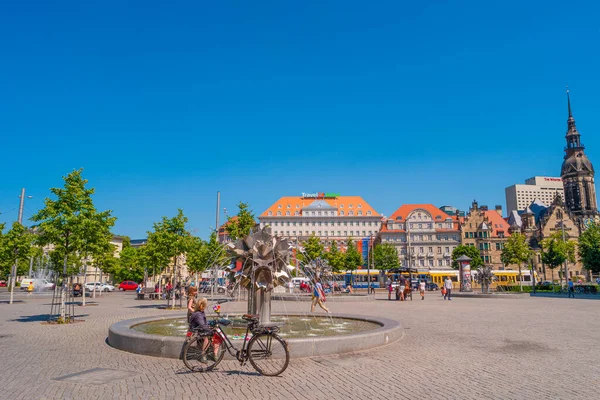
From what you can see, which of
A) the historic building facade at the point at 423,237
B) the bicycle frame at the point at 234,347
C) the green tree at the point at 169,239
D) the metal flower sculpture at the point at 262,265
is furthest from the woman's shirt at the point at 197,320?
the historic building facade at the point at 423,237

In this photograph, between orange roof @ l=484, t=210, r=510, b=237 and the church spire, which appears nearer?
orange roof @ l=484, t=210, r=510, b=237

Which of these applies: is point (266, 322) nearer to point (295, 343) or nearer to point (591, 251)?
point (295, 343)

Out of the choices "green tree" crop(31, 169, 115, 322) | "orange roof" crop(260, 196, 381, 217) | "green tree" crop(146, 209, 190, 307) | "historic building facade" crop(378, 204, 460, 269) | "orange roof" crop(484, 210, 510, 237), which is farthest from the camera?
"orange roof" crop(260, 196, 381, 217)

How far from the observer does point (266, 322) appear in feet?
45.2

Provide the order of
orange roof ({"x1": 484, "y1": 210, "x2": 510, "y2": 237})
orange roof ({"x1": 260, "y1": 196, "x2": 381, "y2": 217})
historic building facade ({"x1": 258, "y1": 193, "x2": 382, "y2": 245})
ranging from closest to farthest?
orange roof ({"x1": 484, "y1": 210, "x2": 510, "y2": 237}) < historic building facade ({"x1": 258, "y1": 193, "x2": 382, "y2": 245}) < orange roof ({"x1": 260, "y1": 196, "x2": 381, "y2": 217})

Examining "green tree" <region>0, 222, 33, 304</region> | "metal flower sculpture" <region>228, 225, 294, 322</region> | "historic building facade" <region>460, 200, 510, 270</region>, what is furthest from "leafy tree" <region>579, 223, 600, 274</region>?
"green tree" <region>0, 222, 33, 304</region>

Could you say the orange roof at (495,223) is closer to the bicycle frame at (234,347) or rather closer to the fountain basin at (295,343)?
the fountain basin at (295,343)

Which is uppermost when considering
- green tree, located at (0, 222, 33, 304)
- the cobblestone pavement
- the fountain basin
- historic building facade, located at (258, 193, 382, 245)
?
historic building facade, located at (258, 193, 382, 245)

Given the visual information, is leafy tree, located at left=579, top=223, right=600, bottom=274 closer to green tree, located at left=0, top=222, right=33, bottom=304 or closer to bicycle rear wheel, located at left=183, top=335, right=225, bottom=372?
bicycle rear wheel, located at left=183, top=335, right=225, bottom=372

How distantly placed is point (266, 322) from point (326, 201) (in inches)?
4627

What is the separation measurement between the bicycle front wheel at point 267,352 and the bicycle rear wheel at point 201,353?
28.0 inches

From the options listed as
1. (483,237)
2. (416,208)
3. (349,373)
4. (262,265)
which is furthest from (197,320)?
(483,237)

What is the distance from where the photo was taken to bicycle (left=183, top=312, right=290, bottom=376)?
8.80 metres

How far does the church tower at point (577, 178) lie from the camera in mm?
131000
